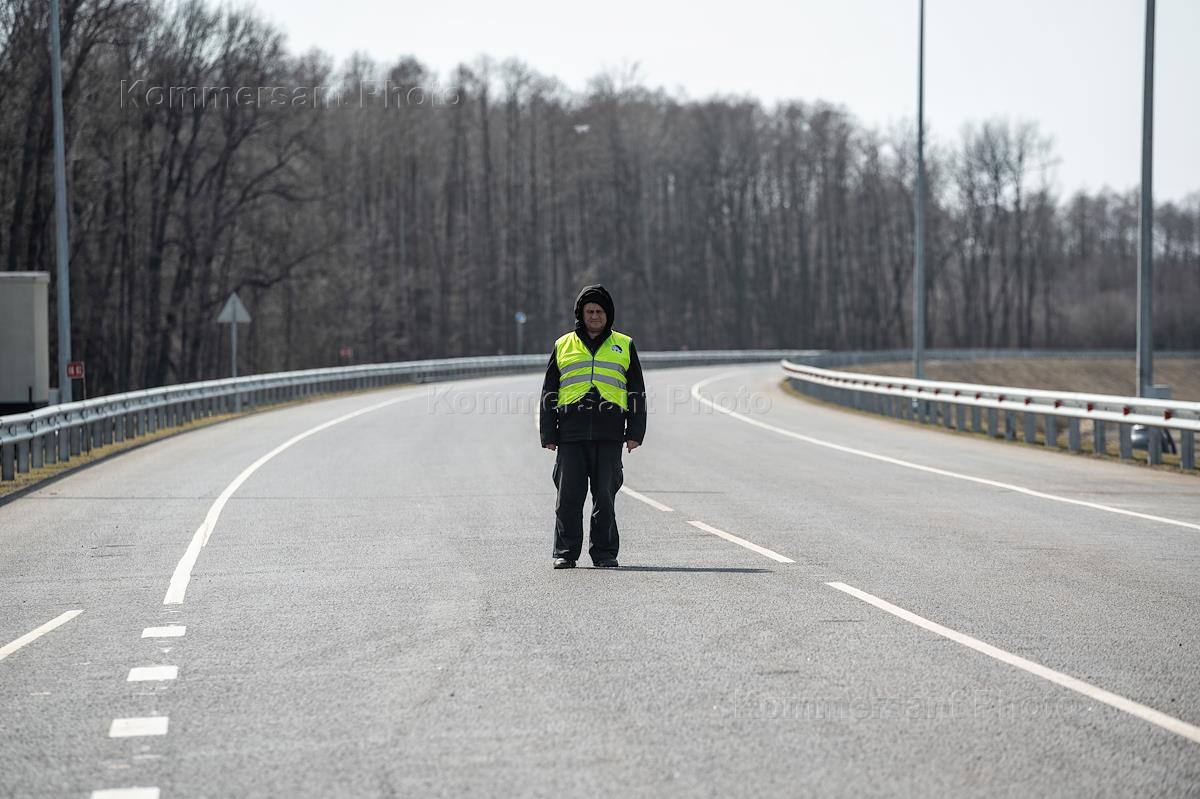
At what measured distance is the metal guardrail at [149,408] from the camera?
64.3 feet

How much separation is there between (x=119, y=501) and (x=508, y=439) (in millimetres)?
9662

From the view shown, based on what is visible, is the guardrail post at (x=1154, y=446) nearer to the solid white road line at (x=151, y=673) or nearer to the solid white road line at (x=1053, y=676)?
the solid white road line at (x=1053, y=676)

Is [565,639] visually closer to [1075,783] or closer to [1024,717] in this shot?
[1024,717]

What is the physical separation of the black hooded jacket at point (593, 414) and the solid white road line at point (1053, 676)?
226cm

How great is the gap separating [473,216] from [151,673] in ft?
277

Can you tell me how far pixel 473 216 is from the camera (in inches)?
3570

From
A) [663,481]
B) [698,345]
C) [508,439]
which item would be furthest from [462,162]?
[663,481]

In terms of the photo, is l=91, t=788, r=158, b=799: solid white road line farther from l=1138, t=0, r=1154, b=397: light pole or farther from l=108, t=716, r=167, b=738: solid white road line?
l=1138, t=0, r=1154, b=397: light pole

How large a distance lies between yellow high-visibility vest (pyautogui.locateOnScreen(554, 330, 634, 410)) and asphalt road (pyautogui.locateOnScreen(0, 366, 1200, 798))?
124 centimetres

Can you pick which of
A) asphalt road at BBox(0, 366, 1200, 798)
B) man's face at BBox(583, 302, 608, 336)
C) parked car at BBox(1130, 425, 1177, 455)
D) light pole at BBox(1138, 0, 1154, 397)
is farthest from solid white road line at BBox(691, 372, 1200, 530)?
man's face at BBox(583, 302, 608, 336)

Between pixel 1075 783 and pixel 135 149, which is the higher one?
pixel 135 149

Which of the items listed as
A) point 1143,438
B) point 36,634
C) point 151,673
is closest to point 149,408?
point 1143,438

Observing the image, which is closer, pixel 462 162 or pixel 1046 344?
pixel 462 162

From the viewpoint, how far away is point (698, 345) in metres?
103
